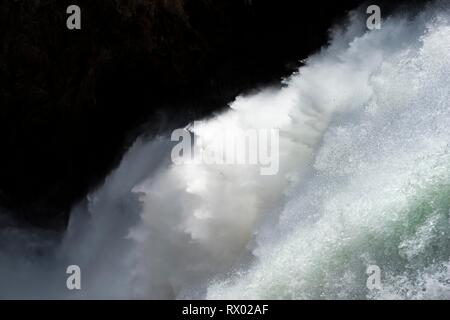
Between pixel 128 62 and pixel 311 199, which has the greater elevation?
pixel 128 62

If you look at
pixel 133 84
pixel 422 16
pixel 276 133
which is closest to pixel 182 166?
pixel 276 133

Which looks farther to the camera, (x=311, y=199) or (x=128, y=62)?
(x=128, y=62)

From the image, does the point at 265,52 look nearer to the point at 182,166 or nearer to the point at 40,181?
the point at 182,166

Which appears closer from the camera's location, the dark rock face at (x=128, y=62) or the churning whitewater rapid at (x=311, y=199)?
the churning whitewater rapid at (x=311, y=199)

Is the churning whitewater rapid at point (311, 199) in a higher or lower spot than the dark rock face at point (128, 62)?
lower
